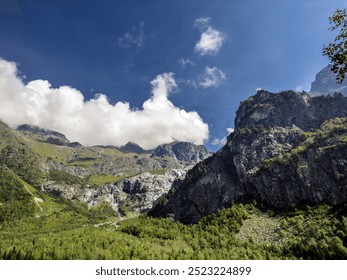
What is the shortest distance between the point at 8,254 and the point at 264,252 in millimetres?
162899

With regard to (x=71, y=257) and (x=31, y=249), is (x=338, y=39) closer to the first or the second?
(x=71, y=257)

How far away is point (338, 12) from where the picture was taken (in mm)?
33250

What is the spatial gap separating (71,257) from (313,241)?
14937 centimetres

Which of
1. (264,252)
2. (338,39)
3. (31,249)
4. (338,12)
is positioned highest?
(338,12)
